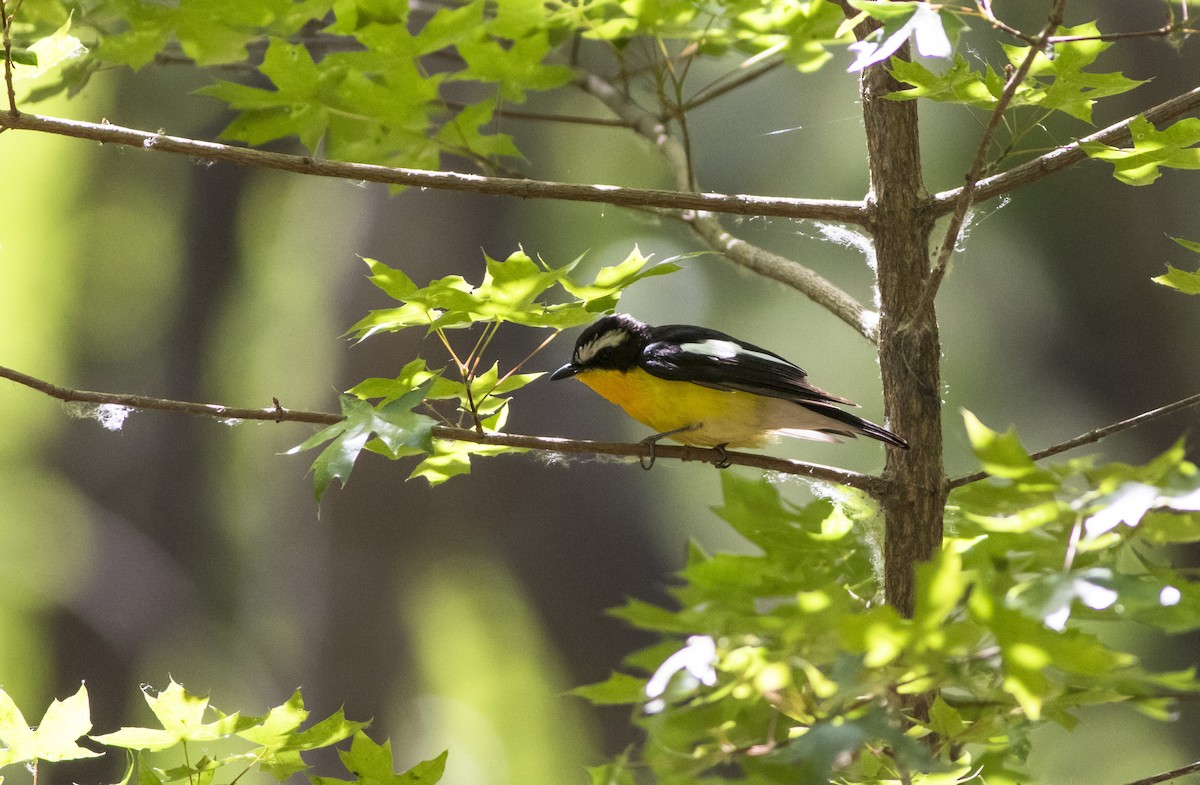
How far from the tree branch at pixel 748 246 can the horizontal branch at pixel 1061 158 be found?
4.0 inches

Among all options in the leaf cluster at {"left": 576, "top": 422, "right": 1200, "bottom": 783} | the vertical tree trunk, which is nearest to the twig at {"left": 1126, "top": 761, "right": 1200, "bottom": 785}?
the leaf cluster at {"left": 576, "top": 422, "right": 1200, "bottom": 783}

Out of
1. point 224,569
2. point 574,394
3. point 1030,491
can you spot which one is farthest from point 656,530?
point 1030,491

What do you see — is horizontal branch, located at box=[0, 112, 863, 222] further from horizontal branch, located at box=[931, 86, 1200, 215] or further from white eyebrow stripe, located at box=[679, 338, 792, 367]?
white eyebrow stripe, located at box=[679, 338, 792, 367]

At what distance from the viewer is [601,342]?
1481 millimetres

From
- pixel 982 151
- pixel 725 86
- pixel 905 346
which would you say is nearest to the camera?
pixel 982 151

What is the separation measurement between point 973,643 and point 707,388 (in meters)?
0.75

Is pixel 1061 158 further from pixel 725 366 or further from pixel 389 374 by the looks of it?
pixel 389 374

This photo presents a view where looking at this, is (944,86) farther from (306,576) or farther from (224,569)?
(224,569)

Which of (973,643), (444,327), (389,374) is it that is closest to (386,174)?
(444,327)

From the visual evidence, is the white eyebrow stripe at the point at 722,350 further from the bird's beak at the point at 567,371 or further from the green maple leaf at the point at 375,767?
the green maple leaf at the point at 375,767

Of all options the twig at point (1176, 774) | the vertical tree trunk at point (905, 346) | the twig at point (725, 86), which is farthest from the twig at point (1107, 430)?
the twig at point (725, 86)

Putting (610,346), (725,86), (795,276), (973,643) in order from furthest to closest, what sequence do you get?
(725,86) < (610,346) < (795,276) < (973,643)

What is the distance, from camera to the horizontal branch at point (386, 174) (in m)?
0.92

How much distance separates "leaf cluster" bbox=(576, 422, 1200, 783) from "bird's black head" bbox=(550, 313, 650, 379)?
1.77 feet
